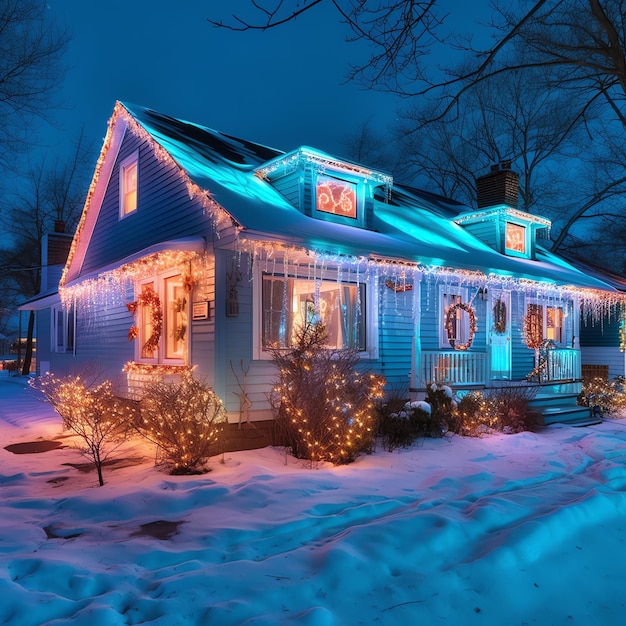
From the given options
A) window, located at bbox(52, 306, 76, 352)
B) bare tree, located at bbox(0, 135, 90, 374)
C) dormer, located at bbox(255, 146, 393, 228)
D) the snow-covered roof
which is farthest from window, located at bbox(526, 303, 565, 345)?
bare tree, located at bbox(0, 135, 90, 374)

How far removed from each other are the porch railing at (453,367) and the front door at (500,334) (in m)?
2.11

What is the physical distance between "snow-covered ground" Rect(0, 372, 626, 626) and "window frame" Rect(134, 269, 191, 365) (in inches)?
99.3

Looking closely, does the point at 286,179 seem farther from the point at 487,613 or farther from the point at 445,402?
the point at 487,613

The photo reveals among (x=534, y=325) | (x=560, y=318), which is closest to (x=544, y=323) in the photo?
(x=534, y=325)

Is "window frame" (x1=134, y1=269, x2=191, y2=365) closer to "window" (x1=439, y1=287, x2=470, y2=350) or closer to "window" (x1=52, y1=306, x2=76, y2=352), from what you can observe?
"window" (x1=52, y1=306, x2=76, y2=352)

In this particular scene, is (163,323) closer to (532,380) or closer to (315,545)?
(315,545)

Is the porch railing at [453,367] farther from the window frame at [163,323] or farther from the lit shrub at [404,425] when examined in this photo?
the window frame at [163,323]

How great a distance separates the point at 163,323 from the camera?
31.3 feet

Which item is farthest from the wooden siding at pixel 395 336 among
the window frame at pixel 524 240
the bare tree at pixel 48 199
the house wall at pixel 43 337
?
the bare tree at pixel 48 199

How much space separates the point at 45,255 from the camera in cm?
1975

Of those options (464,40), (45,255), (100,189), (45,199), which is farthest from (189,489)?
(45,199)

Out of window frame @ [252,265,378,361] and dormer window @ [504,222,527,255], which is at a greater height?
dormer window @ [504,222,527,255]

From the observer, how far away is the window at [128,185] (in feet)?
38.1

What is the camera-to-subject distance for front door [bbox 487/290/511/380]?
42.8 ft
